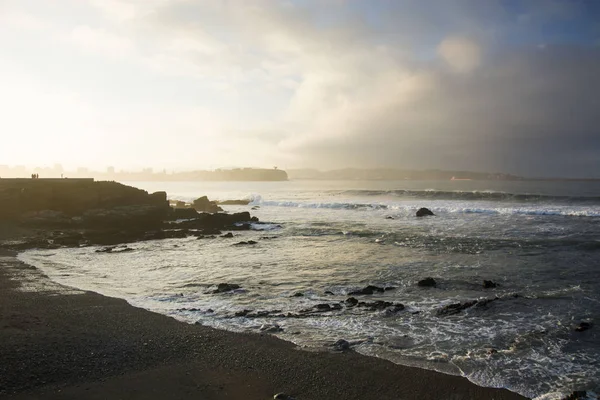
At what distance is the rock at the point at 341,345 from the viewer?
25.0ft

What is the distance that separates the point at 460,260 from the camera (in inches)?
689

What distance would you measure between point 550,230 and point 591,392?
1004 inches

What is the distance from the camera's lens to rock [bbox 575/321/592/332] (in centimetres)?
851

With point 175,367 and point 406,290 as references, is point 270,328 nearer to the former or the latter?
point 175,367

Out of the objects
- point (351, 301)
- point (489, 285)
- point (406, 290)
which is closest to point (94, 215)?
point (351, 301)

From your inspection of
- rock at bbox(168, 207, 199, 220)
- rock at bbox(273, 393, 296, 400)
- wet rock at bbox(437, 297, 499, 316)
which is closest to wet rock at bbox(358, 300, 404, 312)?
wet rock at bbox(437, 297, 499, 316)

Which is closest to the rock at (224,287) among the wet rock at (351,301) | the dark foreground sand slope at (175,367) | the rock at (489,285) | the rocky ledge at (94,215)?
the dark foreground sand slope at (175,367)

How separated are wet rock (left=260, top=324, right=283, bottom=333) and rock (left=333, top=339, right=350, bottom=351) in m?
1.58

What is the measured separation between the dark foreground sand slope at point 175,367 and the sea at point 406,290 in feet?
1.94

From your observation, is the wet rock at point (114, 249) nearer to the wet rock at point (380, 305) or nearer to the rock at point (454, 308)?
the wet rock at point (380, 305)

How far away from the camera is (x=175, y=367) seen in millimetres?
6660

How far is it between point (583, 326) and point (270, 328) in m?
7.66

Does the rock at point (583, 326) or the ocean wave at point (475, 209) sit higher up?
the ocean wave at point (475, 209)

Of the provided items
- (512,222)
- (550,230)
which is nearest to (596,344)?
(550,230)
